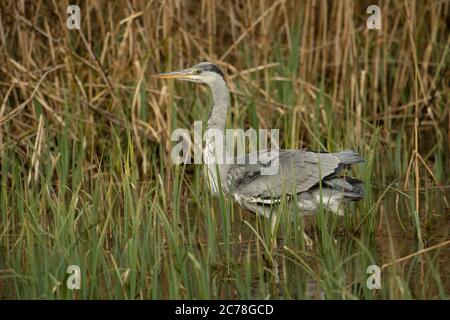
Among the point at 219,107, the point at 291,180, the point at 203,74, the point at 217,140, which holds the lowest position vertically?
the point at 291,180

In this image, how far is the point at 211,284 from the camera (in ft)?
14.4

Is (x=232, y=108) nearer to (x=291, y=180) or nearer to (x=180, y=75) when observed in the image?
(x=180, y=75)

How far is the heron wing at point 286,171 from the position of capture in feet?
17.1

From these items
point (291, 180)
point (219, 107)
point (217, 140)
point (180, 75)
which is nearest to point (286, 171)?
point (291, 180)

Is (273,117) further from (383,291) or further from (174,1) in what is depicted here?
(383,291)

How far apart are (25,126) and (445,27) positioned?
157 inches

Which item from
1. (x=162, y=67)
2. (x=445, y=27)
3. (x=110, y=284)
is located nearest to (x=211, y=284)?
(x=110, y=284)

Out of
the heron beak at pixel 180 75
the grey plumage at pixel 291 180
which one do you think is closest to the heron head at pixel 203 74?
the heron beak at pixel 180 75

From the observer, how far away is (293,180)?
4.95m

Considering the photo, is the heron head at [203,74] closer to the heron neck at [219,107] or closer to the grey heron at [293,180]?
the heron neck at [219,107]

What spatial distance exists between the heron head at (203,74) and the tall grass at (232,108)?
514 millimetres

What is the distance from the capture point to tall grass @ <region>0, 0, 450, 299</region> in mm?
5277

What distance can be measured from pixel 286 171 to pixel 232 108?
2004mm
